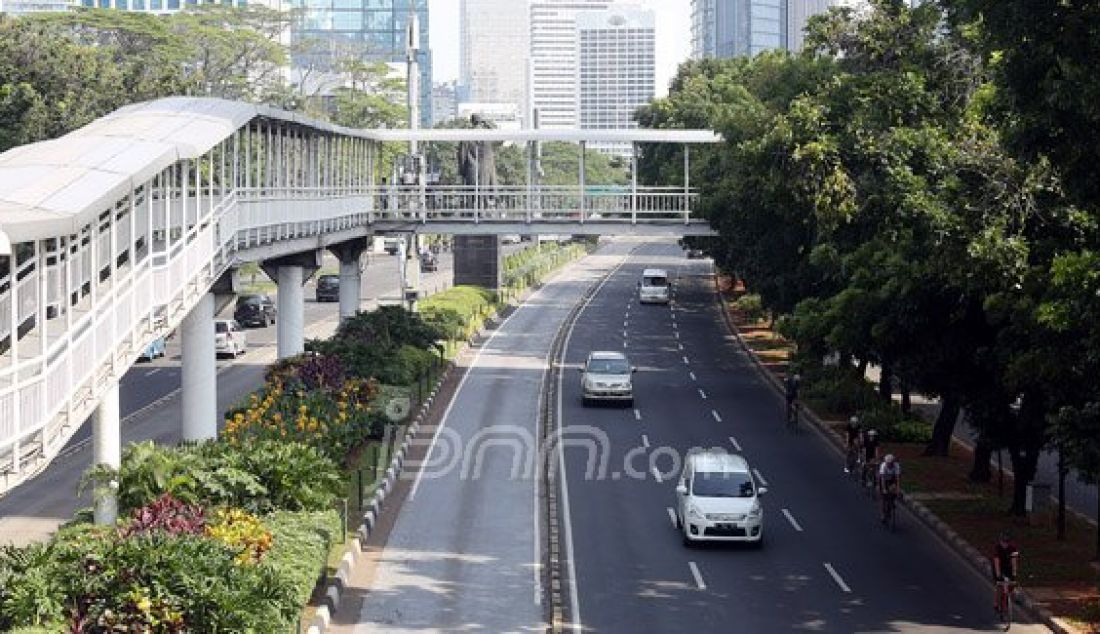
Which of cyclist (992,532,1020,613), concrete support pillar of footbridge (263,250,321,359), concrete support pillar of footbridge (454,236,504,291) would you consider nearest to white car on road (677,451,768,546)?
cyclist (992,532,1020,613)

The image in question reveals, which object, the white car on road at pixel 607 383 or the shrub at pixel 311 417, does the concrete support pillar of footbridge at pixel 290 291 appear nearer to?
the shrub at pixel 311 417

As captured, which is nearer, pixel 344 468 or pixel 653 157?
pixel 344 468

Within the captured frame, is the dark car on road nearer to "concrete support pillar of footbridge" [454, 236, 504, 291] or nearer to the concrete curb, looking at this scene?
"concrete support pillar of footbridge" [454, 236, 504, 291]

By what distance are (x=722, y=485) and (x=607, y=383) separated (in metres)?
17.7

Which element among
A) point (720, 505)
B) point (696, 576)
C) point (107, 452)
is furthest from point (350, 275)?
point (107, 452)

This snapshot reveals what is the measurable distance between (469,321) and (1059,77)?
152 ft

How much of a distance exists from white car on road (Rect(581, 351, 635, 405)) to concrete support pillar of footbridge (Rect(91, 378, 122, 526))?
76.0 feet

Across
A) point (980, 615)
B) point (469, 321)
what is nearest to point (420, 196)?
point (469, 321)

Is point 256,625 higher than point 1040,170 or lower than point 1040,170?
lower

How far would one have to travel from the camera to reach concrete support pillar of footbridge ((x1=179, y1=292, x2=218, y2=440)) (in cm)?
3197

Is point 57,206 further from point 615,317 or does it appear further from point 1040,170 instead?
point 615,317

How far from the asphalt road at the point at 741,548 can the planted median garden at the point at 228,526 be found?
4.16 metres

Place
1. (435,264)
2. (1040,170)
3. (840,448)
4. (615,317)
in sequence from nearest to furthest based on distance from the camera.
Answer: (1040,170)
(840,448)
(615,317)
(435,264)

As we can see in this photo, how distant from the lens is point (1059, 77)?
21719 mm
